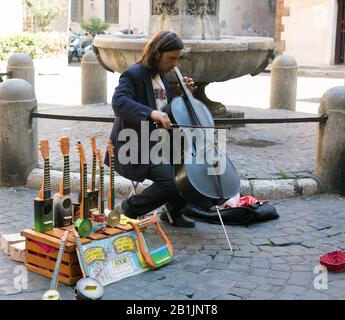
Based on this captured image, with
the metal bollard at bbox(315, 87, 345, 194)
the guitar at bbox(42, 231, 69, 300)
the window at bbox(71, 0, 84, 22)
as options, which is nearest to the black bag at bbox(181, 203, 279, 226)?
the metal bollard at bbox(315, 87, 345, 194)

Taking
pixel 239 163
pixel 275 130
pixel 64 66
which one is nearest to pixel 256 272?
pixel 239 163

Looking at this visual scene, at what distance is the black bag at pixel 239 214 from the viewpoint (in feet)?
17.6

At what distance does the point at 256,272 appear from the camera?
440 centimetres

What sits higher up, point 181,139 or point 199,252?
point 181,139

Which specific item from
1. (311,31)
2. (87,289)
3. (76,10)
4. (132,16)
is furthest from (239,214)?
(76,10)

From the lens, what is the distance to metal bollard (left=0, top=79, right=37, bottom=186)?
6.33m

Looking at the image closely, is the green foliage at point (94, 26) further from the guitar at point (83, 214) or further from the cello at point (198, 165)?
the guitar at point (83, 214)

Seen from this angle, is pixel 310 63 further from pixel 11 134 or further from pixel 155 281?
pixel 155 281

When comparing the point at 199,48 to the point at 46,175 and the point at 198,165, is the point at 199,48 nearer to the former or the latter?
the point at 198,165

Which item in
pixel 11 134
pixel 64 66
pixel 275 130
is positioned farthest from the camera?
pixel 64 66

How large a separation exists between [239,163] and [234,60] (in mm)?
1433

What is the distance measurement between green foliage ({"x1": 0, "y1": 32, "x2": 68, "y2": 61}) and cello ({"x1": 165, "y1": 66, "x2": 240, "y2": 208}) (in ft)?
44.2

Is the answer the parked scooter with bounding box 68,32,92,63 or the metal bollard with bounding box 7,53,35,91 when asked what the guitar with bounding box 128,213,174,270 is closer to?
the metal bollard with bounding box 7,53,35,91

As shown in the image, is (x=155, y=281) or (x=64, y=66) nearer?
(x=155, y=281)
